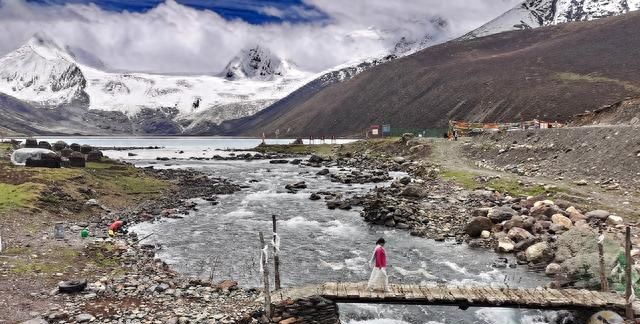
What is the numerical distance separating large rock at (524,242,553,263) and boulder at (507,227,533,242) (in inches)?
89.1

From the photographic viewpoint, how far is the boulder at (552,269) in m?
26.4

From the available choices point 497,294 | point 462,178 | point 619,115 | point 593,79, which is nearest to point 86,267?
point 497,294

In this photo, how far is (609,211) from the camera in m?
33.6

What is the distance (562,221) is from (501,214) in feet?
14.0

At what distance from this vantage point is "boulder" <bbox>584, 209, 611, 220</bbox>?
32.0 metres

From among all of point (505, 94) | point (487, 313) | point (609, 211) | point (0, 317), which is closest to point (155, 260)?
point (0, 317)

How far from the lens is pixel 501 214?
35.6 metres

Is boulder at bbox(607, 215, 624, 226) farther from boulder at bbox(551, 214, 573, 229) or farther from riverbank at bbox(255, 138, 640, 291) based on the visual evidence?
boulder at bbox(551, 214, 573, 229)

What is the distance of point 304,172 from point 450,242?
178ft

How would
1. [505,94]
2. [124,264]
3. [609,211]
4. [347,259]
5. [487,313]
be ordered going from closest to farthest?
[487,313] → [124,264] → [347,259] → [609,211] → [505,94]

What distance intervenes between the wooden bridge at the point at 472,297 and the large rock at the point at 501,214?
14414 mm

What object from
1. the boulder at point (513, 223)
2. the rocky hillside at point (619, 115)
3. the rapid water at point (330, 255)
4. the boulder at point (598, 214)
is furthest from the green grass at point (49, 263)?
the rocky hillside at point (619, 115)

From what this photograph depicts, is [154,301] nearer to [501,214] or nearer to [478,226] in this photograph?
[478,226]

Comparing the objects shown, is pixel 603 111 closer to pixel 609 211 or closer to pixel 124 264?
pixel 609 211
